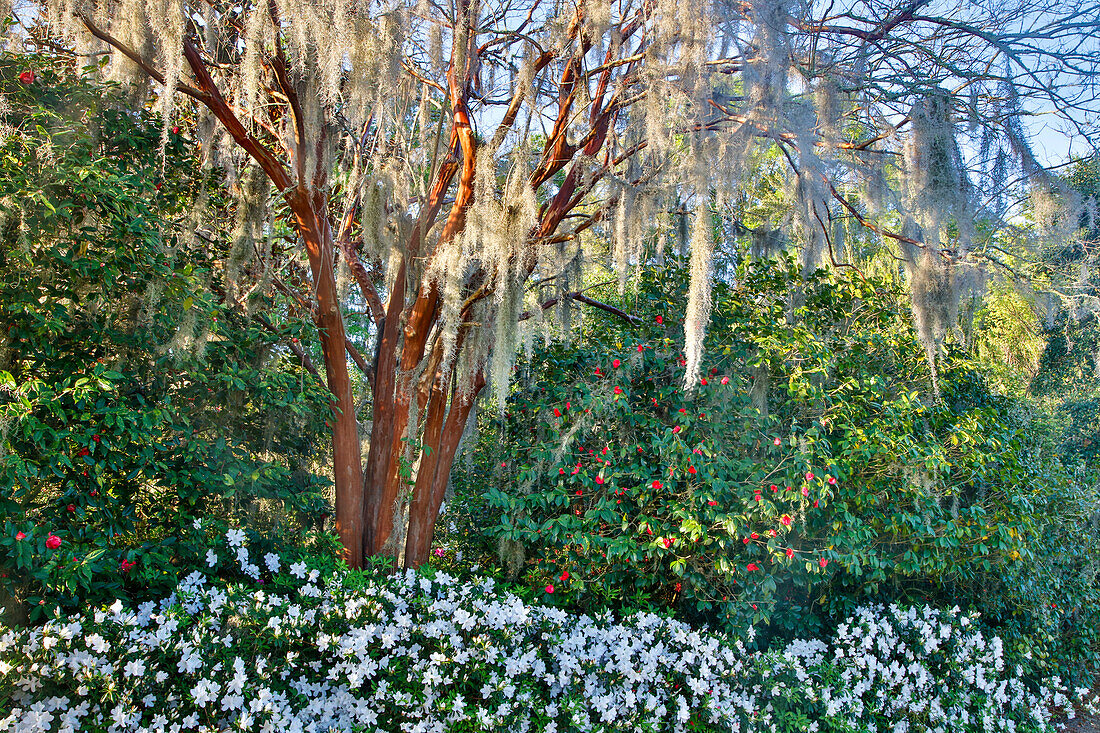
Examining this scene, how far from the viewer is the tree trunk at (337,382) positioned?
147 inches

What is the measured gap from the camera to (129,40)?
295cm

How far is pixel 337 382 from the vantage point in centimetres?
385

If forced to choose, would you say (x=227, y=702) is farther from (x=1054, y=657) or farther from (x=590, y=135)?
(x=1054, y=657)

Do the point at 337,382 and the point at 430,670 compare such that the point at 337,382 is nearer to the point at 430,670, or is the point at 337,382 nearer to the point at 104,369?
the point at 104,369

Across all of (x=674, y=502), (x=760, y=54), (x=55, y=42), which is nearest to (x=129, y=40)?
(x=55, y=42)

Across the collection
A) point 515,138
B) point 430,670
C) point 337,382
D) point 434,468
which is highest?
point 515,138

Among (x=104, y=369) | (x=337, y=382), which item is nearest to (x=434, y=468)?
(x=337, y=382)

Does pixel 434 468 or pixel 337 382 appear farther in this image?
pixel 434 468

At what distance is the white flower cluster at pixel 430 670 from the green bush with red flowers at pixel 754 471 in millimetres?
403

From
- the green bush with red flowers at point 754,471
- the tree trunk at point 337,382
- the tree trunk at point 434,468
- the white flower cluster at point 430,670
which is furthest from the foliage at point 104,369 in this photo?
the green bush with red flowers at point 754,471

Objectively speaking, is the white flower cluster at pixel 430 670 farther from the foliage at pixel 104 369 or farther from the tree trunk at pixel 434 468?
the tree trunk at pixel 434 468

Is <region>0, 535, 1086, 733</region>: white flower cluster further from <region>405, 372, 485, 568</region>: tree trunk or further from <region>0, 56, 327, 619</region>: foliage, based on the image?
<region>405, 372, 485, 568</region>: tree trunk

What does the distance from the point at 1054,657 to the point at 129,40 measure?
724cm

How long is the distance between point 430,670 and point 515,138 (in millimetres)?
3161
